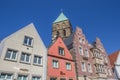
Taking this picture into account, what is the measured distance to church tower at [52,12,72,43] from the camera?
4797 centimetres

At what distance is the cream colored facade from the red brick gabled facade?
1.26 meters

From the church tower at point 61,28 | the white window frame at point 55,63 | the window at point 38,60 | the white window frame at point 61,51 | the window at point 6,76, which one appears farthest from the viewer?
the church tower at point 61,28

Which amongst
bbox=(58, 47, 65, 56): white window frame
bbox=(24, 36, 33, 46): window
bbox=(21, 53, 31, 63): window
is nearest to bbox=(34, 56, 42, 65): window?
bbox=(21, 53, 31, 63): window

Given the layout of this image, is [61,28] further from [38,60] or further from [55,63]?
[38,60]

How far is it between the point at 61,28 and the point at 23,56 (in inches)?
1265

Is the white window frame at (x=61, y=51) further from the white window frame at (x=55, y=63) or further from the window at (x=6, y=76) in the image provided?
the window at (x=6, y=76)

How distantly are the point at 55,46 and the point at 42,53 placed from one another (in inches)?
149

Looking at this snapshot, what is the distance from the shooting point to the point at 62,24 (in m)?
52.1

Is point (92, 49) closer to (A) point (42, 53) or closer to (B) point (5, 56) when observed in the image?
(A) point (42, 53)

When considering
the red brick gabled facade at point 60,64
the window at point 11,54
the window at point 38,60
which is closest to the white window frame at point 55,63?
the red brick gabled facade at point 60,64

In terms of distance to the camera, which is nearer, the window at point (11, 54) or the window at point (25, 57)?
the window at point (11, 54)

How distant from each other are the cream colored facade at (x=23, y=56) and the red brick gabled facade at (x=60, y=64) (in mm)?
1264

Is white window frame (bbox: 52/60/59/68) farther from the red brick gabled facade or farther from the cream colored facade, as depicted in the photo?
the cream colored facade

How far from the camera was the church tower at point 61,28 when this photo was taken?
4797 centimetres
